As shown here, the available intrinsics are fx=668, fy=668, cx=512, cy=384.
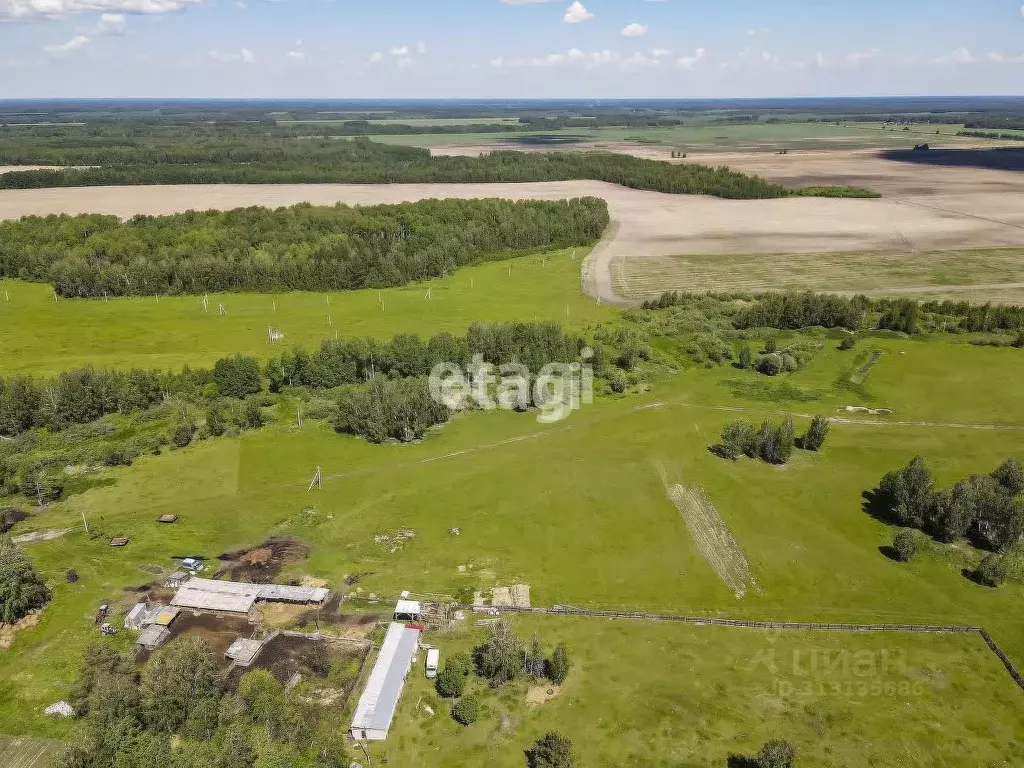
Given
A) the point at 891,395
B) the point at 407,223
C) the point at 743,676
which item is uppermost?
the point at 407,223

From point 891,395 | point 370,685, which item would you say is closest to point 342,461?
point 370,685

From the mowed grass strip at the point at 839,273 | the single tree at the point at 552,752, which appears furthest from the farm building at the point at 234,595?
the mowed grass strip at the point at 839,273

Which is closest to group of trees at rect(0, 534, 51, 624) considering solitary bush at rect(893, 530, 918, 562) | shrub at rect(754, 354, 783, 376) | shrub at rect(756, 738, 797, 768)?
shrub at rect(756, 738, 797, 768)

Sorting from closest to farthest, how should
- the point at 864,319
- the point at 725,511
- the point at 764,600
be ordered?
the point at 764,600 → the point at 725,511 → the point at 864,319

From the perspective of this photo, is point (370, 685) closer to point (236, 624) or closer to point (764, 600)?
point (236, 624)

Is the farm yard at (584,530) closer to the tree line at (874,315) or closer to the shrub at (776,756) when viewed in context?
the tree line at (874,315)

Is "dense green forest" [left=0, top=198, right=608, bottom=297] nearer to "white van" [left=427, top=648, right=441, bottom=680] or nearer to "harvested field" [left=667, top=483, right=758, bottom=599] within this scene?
"harvested field" [left=667, top=483, right=758, bottom=599]
